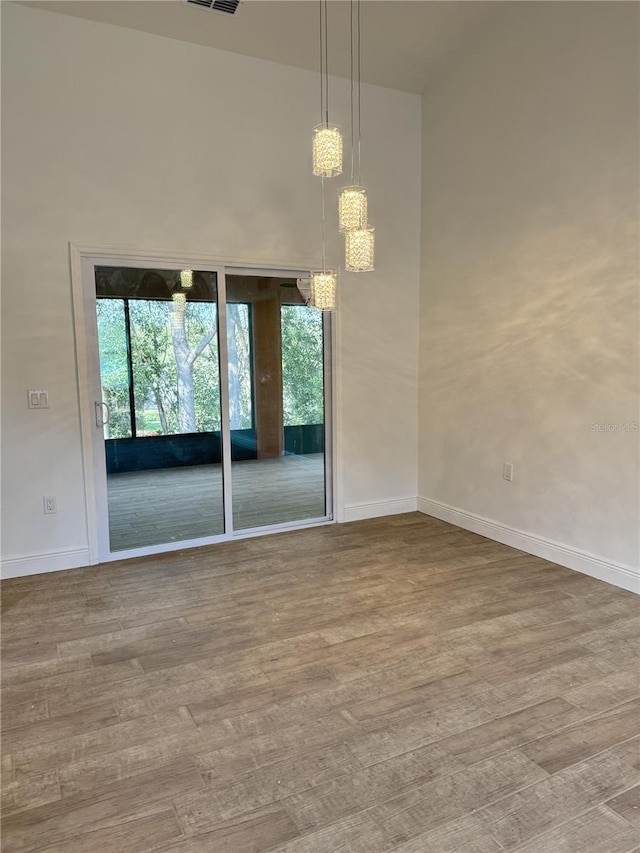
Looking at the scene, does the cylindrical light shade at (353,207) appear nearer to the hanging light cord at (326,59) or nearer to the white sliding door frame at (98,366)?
the white sliding door frame at (98,366)

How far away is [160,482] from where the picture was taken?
4090 millimetres

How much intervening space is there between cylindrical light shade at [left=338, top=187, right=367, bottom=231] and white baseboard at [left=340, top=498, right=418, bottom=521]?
2.53m

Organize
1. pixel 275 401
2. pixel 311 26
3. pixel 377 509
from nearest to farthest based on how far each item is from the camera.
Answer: pixel 311 26, pixel 275 401, pixel 377 509

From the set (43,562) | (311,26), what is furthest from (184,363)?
(311,26)

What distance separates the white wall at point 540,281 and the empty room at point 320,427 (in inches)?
0.9

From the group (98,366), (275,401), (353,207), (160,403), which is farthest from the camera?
(275,401)

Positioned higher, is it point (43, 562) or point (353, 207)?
point (353, 207)

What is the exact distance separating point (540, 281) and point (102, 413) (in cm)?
313

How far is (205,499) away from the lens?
13.9ft

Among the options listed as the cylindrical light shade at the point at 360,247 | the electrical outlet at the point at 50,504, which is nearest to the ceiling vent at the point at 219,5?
the cylindrical light shade at the point at 360,247

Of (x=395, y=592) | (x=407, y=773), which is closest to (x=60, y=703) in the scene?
(x=407, y=773)

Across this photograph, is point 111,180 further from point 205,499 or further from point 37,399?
point 205,499

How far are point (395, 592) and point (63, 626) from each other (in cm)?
187

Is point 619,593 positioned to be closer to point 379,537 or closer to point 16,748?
point 379,537
